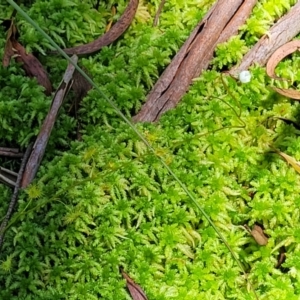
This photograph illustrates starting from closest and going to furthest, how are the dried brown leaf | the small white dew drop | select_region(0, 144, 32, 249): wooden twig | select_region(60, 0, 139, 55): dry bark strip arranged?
the dried brown leaf, select_region(0, 144, 32, 249): wooden twig, the small white dew drop, select_region(60, 0, 139, 55): dry bark strip

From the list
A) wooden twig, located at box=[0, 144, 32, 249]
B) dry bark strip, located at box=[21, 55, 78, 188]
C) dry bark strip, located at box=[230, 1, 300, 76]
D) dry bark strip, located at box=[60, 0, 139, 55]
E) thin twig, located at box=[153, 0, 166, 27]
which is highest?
dry bark strip, located at box=[230, 1, 300, 76]

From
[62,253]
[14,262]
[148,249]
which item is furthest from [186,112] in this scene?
[14,262]

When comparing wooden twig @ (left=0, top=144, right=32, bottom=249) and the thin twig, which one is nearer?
wooden twig @ (left=0, top=144, right=32, bottom=249)

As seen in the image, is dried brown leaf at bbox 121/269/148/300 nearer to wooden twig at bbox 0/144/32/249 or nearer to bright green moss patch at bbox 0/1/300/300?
bright green moss patch at bbox 0/1/300/300

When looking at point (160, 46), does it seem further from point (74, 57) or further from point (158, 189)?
point (158, 189)

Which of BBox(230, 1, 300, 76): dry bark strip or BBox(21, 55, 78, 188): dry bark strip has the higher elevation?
BBox(230, 1, 300, 76): dry bark strip

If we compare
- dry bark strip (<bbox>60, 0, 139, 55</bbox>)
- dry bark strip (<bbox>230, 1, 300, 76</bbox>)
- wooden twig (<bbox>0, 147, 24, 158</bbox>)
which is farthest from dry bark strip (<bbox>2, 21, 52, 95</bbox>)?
dry bark strip (<bbox>230, 1, 300, 76</bbox>)

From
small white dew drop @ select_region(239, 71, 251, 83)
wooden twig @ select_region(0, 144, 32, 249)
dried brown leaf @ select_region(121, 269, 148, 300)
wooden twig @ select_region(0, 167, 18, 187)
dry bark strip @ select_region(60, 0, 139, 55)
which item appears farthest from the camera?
dry bark strip @ select_region(60, 0, 139, 55)
